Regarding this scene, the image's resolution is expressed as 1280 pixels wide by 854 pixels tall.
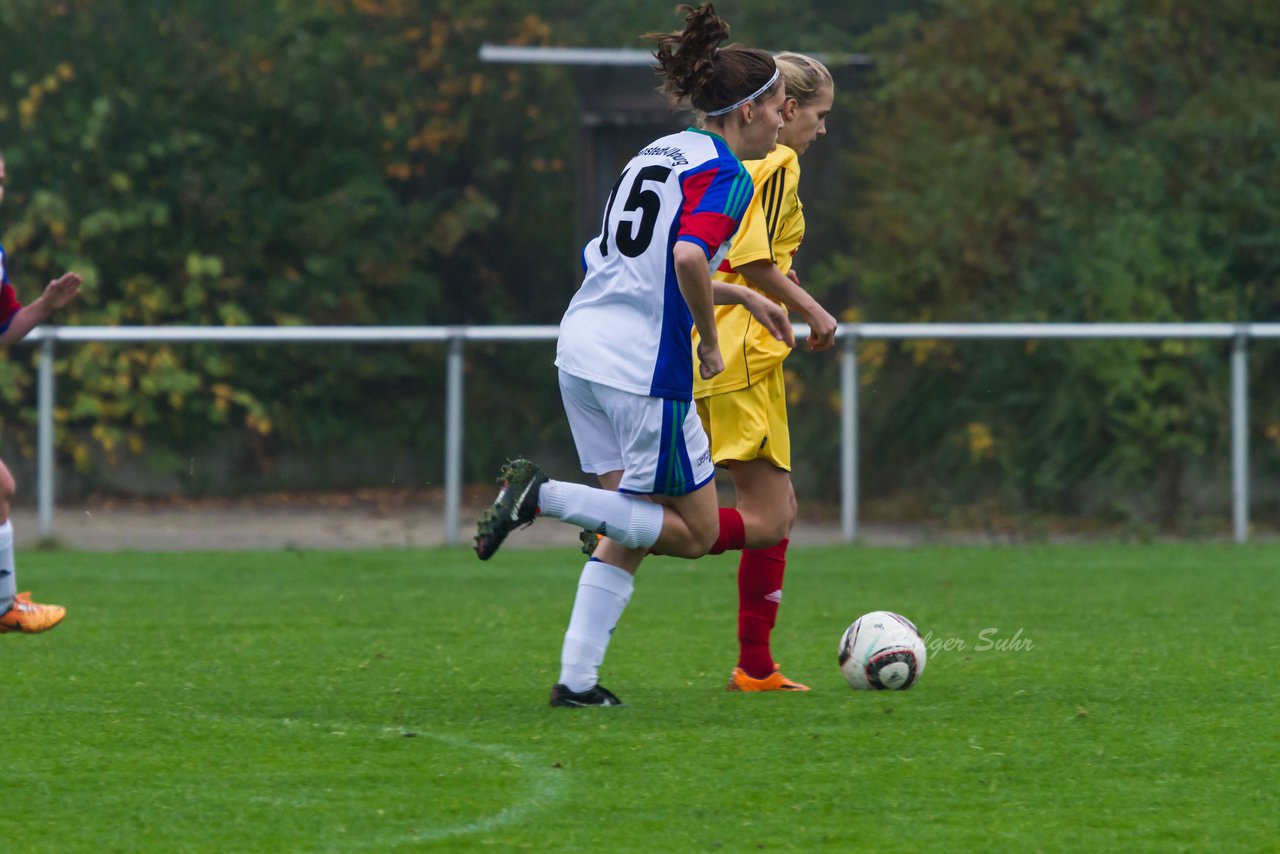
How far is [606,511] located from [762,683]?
100 cm

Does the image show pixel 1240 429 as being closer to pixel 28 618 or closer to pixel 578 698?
pixel 578 698

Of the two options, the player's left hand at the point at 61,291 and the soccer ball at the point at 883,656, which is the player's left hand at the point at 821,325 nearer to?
the soccer ball at the point at 883,656

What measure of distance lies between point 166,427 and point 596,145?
3986 millimetres

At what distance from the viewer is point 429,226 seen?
14289 millimetres

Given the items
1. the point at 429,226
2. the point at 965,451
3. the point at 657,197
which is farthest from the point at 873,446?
the point at 657,197

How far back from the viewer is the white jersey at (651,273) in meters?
4.93

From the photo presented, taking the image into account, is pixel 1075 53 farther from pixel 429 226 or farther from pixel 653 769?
pixel 653 769


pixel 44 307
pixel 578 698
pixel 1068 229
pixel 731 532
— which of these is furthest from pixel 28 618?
pixel 1068 229

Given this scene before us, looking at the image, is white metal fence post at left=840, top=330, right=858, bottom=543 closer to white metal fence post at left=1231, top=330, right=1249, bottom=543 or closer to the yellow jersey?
white metal fence post at left=1231, top=330, right=1249, bottom=543

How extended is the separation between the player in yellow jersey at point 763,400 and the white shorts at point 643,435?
54 cm

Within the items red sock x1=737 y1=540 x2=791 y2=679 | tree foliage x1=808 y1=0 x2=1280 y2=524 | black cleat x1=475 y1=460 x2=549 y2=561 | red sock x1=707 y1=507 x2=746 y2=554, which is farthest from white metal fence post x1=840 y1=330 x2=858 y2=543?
black cleat x1=475 y1=460 x2=549 y2=561

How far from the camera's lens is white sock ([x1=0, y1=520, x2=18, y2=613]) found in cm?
654

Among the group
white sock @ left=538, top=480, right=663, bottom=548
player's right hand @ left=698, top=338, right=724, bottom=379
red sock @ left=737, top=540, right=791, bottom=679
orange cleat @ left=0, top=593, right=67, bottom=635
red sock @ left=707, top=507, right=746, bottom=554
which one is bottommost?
orange cleat @ left=0, top=593, right=67, bottom=635

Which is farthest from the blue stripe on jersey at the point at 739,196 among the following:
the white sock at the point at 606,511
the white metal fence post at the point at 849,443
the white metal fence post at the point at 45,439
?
the white metal fence post at the point at 45,439
